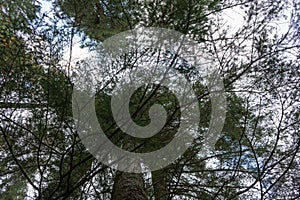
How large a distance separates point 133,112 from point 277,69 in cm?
108

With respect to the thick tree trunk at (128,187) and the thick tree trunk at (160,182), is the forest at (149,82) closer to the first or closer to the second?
the thick tree trunk at (128,187)

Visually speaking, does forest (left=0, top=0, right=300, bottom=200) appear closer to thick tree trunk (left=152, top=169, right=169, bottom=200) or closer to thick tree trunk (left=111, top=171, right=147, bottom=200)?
thick tree trunk (left=111, top=171, right=147, bottom=200)

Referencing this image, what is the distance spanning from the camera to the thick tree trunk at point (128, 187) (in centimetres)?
242

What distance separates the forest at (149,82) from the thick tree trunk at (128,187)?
0.06 feet

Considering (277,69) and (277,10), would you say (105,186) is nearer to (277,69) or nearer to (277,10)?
(277,69)

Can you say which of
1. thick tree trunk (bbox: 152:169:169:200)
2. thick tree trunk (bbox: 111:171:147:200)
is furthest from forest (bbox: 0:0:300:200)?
thick tree trunk (bbox: 152:169:169:200)

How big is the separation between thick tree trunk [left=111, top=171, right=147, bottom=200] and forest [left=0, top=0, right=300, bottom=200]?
0.06 ft

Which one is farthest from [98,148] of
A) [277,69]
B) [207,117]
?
[277,69]

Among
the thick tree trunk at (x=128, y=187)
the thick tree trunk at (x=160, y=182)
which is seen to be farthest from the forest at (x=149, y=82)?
the thick tree trunk at (x=160, y=182)

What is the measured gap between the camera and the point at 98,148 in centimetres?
191

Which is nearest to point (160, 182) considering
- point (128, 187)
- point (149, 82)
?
point (128, 187)

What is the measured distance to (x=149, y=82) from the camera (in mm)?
2100

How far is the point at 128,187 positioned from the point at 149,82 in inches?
36.0

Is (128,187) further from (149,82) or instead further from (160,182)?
(149,82)
